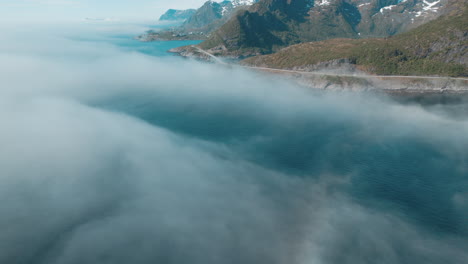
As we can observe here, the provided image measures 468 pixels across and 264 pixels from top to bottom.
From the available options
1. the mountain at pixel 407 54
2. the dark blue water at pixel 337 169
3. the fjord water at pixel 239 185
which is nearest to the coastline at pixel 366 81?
the mountain at pixel 407 54

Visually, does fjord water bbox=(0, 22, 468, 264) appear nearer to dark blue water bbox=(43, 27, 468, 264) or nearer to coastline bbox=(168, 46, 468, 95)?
dark blue water bbox=(43, 27, 468, 264)

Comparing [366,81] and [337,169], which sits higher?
[366,81]

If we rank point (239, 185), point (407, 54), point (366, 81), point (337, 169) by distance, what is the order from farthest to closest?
point (407, 54)
point (366, 81)
point (337, 169)
point (239, 185)

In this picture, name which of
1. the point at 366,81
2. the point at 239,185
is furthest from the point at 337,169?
the point at 366,81

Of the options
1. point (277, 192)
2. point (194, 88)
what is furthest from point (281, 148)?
point (194, 88)

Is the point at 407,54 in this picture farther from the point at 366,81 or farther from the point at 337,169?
the point at 337,169

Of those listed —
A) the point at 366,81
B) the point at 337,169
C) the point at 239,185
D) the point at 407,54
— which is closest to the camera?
the point at 239,185

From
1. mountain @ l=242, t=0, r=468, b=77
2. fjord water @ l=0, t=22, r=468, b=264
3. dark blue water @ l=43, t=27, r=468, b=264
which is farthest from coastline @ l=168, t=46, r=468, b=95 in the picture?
fjord water @ l=0, t=22, r=468, b=264
